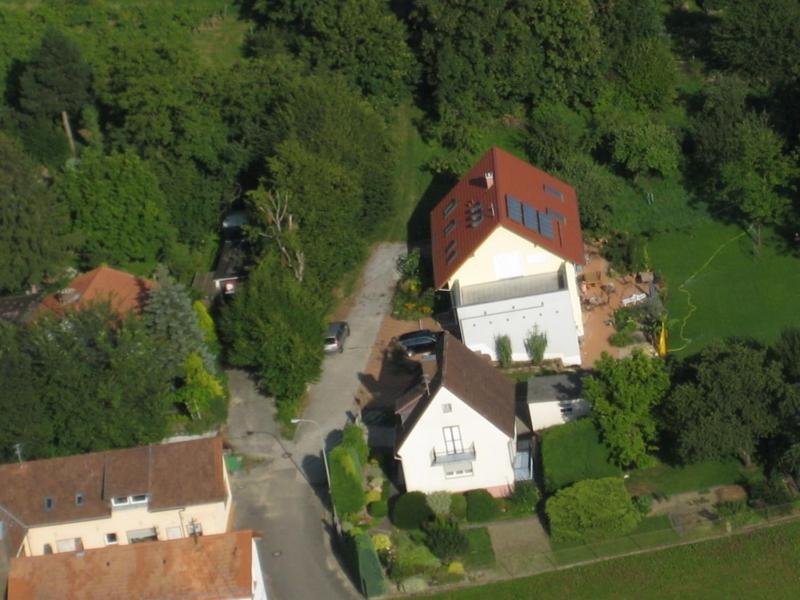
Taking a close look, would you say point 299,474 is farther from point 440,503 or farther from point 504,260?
point 504,260

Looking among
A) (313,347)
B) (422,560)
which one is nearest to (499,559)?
(422,560)

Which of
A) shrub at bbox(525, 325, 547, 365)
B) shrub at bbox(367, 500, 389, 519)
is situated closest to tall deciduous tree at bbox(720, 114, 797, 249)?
shrub at bbox(525, 325, 547, 365)

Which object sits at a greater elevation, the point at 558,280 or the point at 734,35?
the point at 734,35

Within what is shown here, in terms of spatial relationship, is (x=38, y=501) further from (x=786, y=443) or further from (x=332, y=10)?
(x=332, y=10)

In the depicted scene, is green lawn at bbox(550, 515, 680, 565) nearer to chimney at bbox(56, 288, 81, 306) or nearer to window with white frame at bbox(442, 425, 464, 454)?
window with white frame at bbox(442, 425, 464, 454)

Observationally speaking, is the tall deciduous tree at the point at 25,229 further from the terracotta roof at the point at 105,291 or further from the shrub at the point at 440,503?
the shrub at the point at 440,503

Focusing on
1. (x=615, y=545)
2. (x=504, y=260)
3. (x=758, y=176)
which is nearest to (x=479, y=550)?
(x=615, y=545)


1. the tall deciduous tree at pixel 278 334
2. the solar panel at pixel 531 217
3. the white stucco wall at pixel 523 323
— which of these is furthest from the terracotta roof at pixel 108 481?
the solar panel at pixel 531 217
